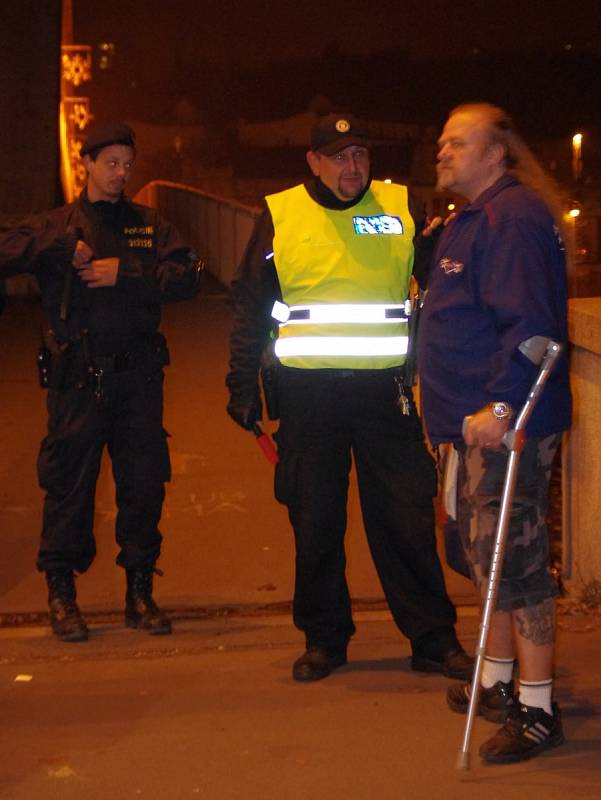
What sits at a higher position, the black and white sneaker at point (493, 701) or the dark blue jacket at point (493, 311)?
the dark blue jacket at point (493, 311)

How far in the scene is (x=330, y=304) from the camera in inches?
201

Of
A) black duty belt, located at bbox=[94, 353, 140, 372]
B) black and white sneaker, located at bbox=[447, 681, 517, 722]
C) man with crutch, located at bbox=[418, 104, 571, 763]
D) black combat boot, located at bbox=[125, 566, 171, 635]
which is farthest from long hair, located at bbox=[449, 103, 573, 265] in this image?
black combat boot, located at bbox=[125, 566, 171, 635]

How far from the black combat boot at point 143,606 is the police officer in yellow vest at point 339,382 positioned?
2.46ft

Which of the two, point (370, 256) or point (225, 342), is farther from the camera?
point (225, 342)

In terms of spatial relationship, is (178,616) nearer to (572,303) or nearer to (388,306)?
(388,306)

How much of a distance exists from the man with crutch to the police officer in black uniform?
5.15 feet

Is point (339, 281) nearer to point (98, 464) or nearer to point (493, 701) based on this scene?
point (98, 464)

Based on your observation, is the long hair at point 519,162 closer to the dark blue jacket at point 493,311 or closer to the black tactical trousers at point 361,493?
the dark blue jacket at point 493,311

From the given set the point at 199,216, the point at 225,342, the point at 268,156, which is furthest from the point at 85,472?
the point at 268,156

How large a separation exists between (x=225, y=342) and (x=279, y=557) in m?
6.91

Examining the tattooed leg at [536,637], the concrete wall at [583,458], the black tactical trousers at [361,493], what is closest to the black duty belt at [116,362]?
the black tactical trousers at [361,493]

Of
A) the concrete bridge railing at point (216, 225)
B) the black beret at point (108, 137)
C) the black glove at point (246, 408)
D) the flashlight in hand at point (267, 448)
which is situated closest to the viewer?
the black glove at point (246, 408)

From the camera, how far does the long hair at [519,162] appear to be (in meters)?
4.40

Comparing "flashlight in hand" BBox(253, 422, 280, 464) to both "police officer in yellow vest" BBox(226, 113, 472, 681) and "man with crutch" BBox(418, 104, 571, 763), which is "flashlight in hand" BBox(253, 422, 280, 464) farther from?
"man with crutch" BBox(418, 104, 571, 763)
